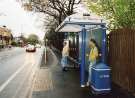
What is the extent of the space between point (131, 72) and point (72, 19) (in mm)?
3041

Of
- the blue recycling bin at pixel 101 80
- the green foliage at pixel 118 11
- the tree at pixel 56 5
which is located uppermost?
the tree at pixel 56 5

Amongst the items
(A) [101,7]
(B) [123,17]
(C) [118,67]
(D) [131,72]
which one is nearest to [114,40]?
(C) [118,67]

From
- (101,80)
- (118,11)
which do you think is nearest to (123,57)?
(101,80)

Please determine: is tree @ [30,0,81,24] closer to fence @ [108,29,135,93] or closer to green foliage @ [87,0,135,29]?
green foliage @ [87,0,135,29]

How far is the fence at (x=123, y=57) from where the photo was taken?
456 inches

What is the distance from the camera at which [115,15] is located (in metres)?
18.6

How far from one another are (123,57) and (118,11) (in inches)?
232

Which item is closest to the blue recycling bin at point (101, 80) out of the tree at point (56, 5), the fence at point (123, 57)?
→ the fence at point (123, 57)

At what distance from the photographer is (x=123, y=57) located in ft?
41.3

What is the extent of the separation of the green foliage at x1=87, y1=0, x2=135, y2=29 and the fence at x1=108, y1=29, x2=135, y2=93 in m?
2.61

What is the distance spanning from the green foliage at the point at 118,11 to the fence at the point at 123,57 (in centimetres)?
261

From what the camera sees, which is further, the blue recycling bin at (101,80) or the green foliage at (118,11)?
the green foliage at (118,11)

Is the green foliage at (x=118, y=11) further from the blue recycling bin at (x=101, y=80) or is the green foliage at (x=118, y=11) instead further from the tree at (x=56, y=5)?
the tree at (x=56, y=5)

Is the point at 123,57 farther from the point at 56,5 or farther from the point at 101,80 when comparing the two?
the point at 56,5
